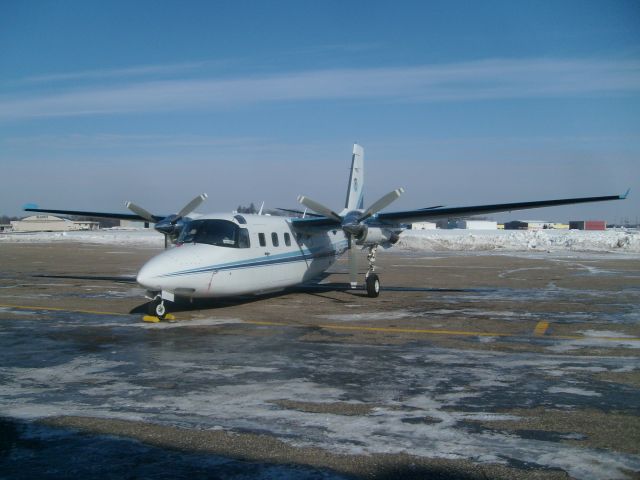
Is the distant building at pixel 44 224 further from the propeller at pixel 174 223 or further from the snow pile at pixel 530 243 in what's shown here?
the propeller at pixel 174 223

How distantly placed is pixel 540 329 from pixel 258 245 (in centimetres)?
769

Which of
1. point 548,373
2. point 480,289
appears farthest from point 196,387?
point 480,289

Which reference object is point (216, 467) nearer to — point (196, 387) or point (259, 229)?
point (196, 387)

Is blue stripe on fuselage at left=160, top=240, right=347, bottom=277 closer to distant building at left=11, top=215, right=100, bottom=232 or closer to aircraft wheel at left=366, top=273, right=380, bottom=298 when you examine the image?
aircraft wheel at left=366, top=273, right=380, bottom=298

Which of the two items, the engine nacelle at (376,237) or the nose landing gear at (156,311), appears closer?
→ the nose landing gear at (156,311)

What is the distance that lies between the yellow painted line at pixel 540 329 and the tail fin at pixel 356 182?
10608mm

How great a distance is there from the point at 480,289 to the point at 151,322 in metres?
11.9

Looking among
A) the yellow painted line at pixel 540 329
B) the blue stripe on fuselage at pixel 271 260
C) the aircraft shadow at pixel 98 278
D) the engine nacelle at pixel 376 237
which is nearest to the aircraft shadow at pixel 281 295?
the blue stripe on fuselage at pixel 271 260

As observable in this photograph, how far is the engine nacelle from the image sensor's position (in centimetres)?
1806

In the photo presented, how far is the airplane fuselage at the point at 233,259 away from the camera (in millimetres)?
13477

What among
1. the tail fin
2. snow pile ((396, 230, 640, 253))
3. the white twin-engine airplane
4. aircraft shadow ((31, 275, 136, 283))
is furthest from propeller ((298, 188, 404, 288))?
snow pile ((396, 230, 640, 253))

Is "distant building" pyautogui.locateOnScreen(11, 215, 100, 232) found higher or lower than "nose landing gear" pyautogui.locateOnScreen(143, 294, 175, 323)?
higher

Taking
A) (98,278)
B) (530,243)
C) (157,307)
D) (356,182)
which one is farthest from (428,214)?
(530,243)

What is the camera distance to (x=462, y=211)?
18.3m
